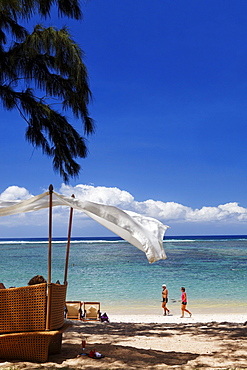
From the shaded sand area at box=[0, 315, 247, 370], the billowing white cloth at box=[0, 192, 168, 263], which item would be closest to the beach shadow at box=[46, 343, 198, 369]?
the shaded sand area at box=[0, 315, 247, 370]

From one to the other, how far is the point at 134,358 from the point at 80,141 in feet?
14.3

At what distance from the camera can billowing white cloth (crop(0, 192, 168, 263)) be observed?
4.27 meters

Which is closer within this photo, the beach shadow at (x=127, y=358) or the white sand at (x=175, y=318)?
the beach shadow at (x=127, y=358)

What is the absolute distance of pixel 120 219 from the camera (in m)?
4.47

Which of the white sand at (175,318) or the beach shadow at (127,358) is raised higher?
the beach shadow at (127,358)

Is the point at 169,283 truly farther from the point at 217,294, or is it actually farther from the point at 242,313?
the point at 242,313

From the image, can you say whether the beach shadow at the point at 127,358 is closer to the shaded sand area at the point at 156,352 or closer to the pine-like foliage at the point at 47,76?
the shaded sand area at the point at 156,352

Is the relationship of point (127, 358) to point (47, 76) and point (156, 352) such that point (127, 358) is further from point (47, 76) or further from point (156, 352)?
point (47, 76)

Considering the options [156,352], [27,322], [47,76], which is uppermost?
[47,76]

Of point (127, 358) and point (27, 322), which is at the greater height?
point (27, 322)

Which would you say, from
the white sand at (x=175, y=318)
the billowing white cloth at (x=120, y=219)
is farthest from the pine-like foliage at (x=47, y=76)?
the white sand at (x=175, y=318)

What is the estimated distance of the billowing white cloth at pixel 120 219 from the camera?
4.27 meters

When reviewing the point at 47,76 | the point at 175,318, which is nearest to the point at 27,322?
the point at 47,76

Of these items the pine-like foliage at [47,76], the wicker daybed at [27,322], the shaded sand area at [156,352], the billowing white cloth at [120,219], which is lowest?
the shaded sand area at [156,352]
